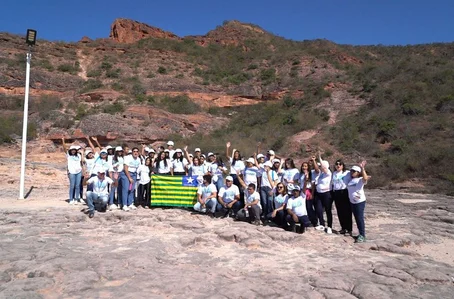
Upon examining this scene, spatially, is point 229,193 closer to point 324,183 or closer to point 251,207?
point 251,207

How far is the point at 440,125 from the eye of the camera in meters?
21.0

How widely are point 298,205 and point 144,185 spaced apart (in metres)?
3.79

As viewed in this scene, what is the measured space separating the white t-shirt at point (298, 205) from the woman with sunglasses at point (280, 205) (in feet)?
0.62

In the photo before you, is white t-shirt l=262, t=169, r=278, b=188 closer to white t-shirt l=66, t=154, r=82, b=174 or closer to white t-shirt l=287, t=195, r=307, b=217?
white t-shirt l=287, t=195, r=307, b=217

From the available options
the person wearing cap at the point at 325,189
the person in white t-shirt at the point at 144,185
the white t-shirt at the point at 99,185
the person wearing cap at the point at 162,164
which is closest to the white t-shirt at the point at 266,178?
the person wearing cap at the point at 325,189

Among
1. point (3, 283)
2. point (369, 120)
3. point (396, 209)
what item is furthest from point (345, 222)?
point (369, 120)

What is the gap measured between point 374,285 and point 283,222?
3.11 m

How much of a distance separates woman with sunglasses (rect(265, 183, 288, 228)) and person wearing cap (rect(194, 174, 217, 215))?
136 cm

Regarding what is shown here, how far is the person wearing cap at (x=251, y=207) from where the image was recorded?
295 inches

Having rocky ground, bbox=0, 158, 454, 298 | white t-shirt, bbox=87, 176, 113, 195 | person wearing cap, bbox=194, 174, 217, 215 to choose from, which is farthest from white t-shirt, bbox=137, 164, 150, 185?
person wearing cap, bbox=194, 174, 217, 215

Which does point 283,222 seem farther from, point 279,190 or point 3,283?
point 3,283

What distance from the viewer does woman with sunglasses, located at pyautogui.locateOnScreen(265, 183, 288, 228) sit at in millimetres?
7230

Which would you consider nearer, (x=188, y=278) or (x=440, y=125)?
(x=188, y=278)

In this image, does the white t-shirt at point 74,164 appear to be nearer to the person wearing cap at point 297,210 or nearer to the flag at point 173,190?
the flag at point 173,190
